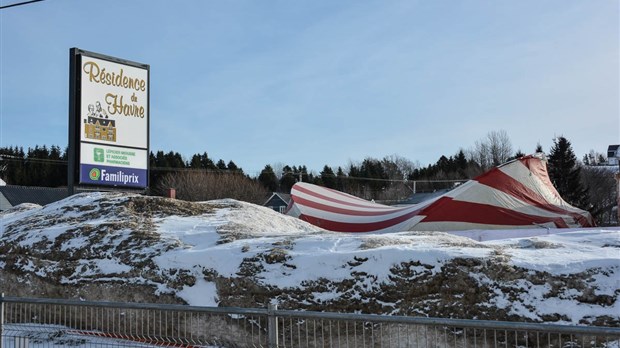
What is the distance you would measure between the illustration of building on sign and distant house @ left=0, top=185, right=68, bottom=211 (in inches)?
1610

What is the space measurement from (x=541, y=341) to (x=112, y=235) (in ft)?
21.4

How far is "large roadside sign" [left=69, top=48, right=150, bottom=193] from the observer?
14797mm

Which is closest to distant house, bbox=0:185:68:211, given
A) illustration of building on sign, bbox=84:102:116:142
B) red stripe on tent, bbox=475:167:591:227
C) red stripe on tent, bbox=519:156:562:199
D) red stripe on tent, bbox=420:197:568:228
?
illustration of building on sign, bbox=84:102:116:142

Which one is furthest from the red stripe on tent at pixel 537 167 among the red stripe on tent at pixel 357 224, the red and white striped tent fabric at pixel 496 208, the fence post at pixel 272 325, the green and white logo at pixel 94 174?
the fence post at pixel 272 325

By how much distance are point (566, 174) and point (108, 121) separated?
46628 mm

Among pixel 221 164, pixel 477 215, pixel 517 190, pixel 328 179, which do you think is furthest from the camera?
pixel 328 179

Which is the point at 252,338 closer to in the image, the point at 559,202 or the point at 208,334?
the point at 208,334

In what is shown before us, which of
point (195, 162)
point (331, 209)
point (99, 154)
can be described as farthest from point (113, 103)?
point (195, 162)

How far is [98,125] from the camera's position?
15367mm

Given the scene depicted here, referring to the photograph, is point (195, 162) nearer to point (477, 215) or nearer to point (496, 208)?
point (477, 215)

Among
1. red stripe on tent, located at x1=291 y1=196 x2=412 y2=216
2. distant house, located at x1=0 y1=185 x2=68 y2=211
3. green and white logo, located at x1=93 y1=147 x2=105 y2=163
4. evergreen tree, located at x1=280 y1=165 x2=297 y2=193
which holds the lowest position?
red stripe on tent, located at x1=291 y1=196 x2=412 y2=216

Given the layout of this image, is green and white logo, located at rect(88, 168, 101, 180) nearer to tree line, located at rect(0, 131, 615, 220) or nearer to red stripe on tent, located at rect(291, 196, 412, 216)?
red stripe on tent, located at rect(291, 196, 412, 216)

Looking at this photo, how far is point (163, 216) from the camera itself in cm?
1091

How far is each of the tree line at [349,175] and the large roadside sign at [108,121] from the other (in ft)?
125
